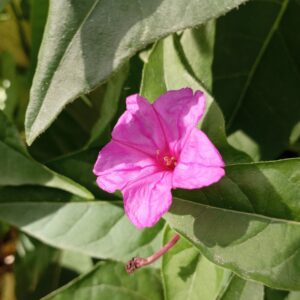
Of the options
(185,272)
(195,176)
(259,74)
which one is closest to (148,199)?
(195,176)

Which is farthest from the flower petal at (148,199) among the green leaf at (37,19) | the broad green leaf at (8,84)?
the broad green leaf at (8,84)

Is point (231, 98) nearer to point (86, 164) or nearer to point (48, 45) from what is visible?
point (86, 164)

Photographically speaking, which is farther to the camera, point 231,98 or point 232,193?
point 231,98

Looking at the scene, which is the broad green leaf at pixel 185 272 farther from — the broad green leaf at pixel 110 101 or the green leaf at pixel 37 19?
the green leaf at pixel 37 19

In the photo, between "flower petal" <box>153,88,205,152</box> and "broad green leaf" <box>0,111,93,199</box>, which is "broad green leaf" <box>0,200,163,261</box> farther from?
"flower petal" <box>153,88,205,152</box>

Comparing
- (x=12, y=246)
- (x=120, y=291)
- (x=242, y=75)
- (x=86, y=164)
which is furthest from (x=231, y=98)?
(x=12, y=246)

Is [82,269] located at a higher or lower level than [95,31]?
lower

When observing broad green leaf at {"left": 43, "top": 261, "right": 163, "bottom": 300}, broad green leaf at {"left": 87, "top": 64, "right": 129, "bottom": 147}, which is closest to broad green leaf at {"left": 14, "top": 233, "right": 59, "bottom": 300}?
broad green leaf at {"left": 43, "top": 261, "right": 163, "bottom": 300}

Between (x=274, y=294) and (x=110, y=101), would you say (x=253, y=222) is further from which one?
(x=110, y=101)
